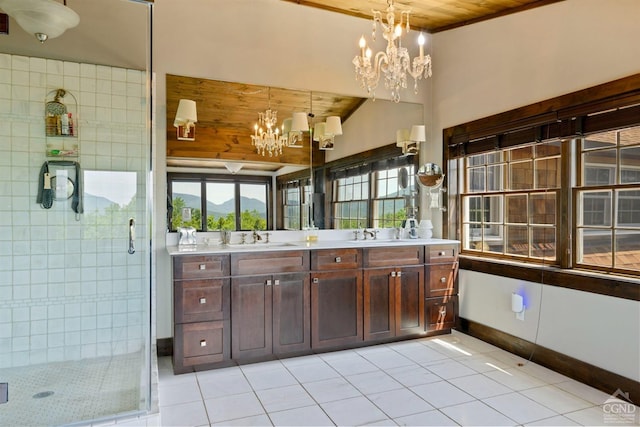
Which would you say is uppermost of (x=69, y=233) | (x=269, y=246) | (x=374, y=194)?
(x=374, y=194)

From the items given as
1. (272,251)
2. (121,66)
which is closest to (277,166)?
(272,251)

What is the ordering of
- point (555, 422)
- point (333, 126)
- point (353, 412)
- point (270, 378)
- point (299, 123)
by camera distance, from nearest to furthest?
1. point (555, 422)
2. point (353, 412)
3. point (270, 378)
4. point (299, 123)
5. point (333, 126)

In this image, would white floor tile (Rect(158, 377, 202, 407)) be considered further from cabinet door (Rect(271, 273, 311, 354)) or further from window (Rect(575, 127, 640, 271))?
window (Rect(575, 127, 640, 271))

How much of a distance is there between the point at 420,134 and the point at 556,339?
2.29 meters

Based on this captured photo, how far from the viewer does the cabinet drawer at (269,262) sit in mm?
3105

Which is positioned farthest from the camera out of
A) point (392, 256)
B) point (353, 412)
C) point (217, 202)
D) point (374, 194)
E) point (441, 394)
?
point (374, 194)

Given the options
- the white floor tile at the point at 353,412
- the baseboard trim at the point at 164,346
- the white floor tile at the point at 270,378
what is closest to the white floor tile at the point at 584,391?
the white floor tile at the point at 353,412

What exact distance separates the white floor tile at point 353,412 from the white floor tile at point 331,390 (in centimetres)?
6

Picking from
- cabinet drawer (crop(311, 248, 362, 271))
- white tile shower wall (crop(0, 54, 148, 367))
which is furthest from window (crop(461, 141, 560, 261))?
white tile shower wall (crop(0, 54, 148, 367))

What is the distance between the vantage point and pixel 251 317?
3.12 m

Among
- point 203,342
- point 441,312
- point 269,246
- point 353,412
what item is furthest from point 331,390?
point 441,312

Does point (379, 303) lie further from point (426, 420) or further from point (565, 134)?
point (565, 134)

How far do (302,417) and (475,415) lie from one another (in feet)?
3.39

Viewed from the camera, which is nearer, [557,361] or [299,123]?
[557,361]
